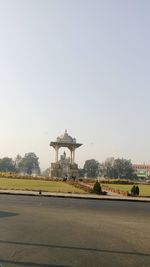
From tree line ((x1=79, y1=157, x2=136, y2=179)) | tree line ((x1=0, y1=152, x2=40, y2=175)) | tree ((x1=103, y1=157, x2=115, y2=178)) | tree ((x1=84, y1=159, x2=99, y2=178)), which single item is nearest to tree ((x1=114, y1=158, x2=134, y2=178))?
tree line ((x1=79, y1=157, x2=136, y2=179))

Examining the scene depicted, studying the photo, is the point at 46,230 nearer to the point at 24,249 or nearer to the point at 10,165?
the point at 24,249

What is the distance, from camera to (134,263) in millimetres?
9203

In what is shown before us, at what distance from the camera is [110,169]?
152750 millimetres

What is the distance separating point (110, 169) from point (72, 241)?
141867 millimetres

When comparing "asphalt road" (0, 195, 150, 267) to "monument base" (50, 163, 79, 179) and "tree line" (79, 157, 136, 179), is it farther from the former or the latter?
"tree line" (79, 157, 136, 179)

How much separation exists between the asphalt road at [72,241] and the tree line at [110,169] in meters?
133

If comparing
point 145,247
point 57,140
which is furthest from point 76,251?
point 57,140

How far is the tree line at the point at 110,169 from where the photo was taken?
492 feet

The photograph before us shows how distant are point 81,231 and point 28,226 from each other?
1878 mm

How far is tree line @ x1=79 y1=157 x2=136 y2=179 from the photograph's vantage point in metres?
150

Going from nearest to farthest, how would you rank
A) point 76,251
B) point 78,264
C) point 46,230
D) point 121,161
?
point 78,264
point 76,251
point 46,230
point 121,161

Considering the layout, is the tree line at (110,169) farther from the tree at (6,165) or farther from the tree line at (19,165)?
the tree at (6,165)

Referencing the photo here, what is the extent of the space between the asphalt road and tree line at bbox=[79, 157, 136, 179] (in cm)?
13253

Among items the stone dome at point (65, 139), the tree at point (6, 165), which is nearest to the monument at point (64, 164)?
the stone dome at point (65, 139)
